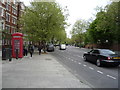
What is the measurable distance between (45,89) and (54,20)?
56.7 feet

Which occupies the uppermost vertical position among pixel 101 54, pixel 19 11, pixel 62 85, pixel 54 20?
pixel 19 11

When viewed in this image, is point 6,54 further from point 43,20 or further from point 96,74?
point 43,20

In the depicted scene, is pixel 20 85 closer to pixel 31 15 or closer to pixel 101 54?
pixel 101 54

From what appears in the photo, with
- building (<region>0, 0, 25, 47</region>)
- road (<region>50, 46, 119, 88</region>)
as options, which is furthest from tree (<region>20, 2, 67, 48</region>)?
road (<region>50, 46, 119, 88</region>)

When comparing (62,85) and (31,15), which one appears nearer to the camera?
(62,85)

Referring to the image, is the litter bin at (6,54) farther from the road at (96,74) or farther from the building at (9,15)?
the building at (9,15)

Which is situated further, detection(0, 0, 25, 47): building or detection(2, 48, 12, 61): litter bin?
detection(0, 0, 25, 47): building

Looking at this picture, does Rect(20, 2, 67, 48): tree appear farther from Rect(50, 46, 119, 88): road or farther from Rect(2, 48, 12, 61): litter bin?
Rect(50, 46, 119, 88): road

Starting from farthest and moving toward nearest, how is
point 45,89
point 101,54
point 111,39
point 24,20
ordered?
point 111,39 < point 24,20 < point 101,54 < point 45,89

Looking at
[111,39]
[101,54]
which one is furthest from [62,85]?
[111,39]

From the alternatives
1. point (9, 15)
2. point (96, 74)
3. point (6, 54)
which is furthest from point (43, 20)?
point (96, 74)

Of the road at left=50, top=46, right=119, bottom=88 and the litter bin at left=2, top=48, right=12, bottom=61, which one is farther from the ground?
the litter bin at left=2, top=48, right=12, bottom=61

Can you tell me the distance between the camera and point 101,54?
10.6 meters

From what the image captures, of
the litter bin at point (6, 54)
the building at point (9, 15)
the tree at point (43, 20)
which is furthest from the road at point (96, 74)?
the building at point (9, 15)
